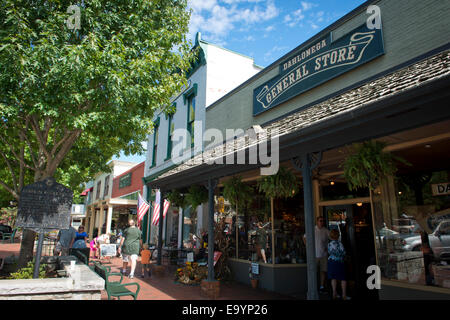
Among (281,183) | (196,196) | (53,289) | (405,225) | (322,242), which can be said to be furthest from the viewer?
(196,196)

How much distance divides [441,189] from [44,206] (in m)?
7.51

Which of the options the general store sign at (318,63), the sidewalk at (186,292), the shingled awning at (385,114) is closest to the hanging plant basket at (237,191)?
the sidewalk at (186,292)

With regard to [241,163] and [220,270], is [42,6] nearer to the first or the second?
[241,163]

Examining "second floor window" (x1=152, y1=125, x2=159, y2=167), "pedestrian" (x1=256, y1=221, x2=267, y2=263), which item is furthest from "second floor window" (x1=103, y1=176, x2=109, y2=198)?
"pedestrian" (x1=256, y1=221, x2=267, y2=263)

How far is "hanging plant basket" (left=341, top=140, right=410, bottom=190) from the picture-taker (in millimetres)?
4359

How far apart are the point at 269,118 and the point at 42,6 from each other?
6.33 meters

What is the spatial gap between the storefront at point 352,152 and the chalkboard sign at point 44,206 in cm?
300

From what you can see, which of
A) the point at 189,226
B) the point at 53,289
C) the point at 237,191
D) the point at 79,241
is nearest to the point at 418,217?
the point at 237,191

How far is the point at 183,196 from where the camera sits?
1070 cm

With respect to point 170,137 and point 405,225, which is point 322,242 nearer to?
point 405,225

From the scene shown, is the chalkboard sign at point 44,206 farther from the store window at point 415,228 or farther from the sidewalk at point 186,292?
the store window at point 415,228

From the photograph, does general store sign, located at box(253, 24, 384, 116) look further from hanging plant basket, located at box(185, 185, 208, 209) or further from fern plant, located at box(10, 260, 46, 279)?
fern plant, located at box(10, 260, 46, 279)

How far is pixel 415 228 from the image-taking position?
552cm

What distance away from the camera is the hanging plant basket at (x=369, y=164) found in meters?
4.36
